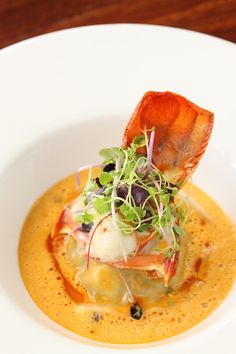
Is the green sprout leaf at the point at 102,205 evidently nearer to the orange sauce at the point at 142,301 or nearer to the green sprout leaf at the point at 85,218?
the green sprout leaf at the point at 85,218

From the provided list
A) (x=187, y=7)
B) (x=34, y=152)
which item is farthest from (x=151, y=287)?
(x=187, y=7)

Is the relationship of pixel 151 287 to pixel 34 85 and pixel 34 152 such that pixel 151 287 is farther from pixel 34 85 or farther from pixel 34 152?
pixel 34 85

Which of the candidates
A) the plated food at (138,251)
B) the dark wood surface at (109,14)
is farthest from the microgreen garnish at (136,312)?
the dark wood surface at (109,14)

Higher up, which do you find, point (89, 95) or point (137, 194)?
point (89, 95)

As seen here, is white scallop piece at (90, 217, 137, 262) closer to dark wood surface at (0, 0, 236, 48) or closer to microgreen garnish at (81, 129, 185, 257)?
microgreen garnish at (81, 129, 185, 257)

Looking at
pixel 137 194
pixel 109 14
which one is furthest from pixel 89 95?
pixel 109 14

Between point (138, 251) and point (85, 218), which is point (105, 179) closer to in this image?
point (85, 218)
